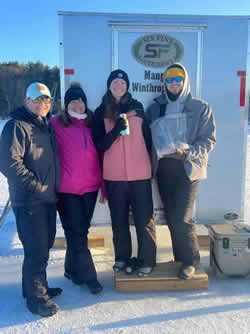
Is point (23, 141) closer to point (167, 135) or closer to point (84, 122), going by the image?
point (84, 122)

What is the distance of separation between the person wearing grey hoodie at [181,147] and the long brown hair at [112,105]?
33 cm

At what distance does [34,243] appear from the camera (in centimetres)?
210

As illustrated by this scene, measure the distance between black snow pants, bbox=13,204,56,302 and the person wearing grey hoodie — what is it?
104 cm

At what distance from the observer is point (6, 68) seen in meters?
34.0

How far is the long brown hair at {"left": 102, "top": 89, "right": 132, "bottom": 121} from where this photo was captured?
7.74 feet

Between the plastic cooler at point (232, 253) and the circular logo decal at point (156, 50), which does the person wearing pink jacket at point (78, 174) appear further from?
the plastic cooler at point (232, 253)

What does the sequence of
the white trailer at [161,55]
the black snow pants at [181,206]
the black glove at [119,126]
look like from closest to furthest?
the black glove at [119,126] < the black snow pants at [181,206] < the white trailer at [161,55]

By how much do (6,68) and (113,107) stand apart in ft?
119

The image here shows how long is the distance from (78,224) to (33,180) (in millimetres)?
586

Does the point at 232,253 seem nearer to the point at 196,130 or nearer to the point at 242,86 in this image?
the point at 196,130

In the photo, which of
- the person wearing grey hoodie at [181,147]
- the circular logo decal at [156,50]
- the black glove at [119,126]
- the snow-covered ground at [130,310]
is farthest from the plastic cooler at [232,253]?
the circular logo decal at [156,50]

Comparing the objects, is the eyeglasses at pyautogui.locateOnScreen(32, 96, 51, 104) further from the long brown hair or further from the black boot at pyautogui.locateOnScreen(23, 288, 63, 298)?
the black boot at pyautogui.locateOnScreen(23, 288, 63, 298)

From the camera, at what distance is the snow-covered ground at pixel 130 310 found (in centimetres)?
203

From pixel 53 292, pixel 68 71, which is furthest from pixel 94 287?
pixel 68 71
